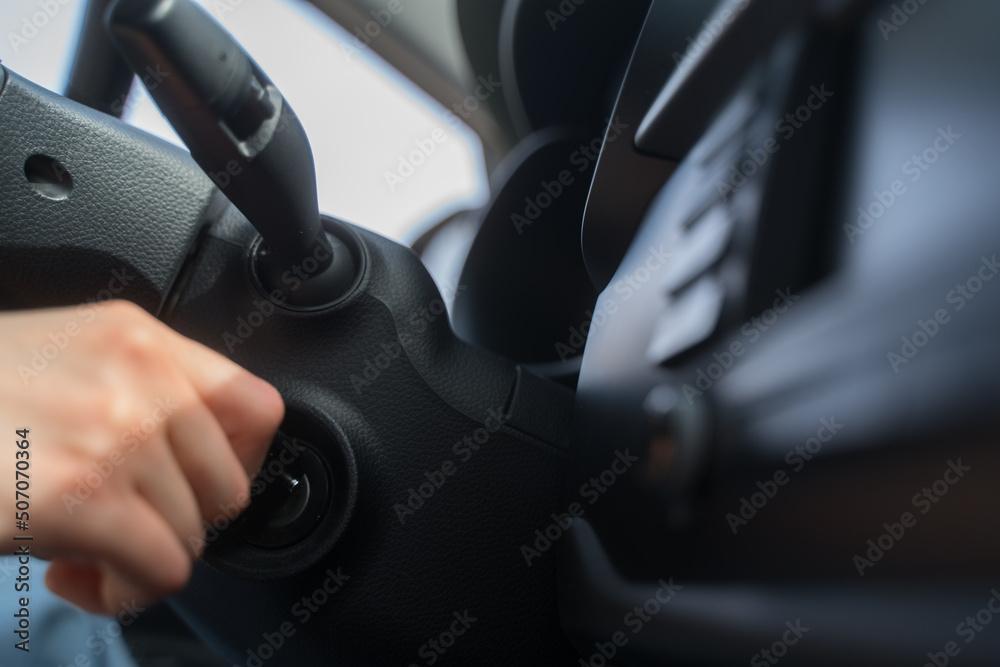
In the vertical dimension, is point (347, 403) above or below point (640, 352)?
below

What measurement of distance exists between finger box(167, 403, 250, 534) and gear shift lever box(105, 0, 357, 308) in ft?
0.46

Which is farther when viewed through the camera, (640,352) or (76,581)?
(640,352)

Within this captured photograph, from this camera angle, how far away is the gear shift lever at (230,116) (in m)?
0.29

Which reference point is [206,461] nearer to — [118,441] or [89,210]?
[118,441]

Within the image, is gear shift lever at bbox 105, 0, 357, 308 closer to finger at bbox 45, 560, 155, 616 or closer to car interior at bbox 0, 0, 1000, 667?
car interior at bbox 0, 0, 1000, 667

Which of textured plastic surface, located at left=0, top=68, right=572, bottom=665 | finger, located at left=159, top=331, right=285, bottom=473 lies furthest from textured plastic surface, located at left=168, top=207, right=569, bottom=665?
finger, located at left=159, top=331, right=285, bottom=473

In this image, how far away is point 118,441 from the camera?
0.27 metres

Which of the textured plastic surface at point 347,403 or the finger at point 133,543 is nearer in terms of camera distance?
the finger at point 133,543

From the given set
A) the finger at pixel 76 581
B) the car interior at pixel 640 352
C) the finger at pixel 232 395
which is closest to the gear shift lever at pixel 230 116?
the car interior at pixel 640 352

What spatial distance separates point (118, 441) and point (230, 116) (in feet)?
0.55

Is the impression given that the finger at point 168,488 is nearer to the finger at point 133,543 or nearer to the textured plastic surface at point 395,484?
the finger at point 133,543

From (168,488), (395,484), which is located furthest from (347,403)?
(168,488)

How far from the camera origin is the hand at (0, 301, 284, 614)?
0.26m

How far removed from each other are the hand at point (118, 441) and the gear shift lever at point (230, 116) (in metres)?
0.10
